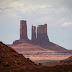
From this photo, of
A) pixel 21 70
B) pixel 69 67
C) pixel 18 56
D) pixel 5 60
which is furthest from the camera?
pixel 18 56

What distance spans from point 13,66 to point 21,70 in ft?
13.5

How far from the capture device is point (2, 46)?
3841 centimetres

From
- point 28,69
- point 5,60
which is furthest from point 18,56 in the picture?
point 28,69

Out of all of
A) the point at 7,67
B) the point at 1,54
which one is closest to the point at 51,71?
the point at 7,67

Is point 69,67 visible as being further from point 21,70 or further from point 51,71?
point 21,70

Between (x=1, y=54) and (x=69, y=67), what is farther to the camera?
(x=1, y=54)

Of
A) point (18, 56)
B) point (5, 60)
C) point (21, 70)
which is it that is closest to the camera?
point (21, 70)

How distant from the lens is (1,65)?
32906 mm

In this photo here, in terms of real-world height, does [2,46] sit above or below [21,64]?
above

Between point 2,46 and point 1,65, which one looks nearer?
point 1,65

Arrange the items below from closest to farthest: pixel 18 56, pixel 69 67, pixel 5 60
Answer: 1. pixel 69 67
2. pixel 5 60
3. pixel 18 56

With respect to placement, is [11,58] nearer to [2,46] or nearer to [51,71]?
[2,46]

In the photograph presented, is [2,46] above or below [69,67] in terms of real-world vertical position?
above

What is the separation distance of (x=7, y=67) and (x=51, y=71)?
625 centimetres
